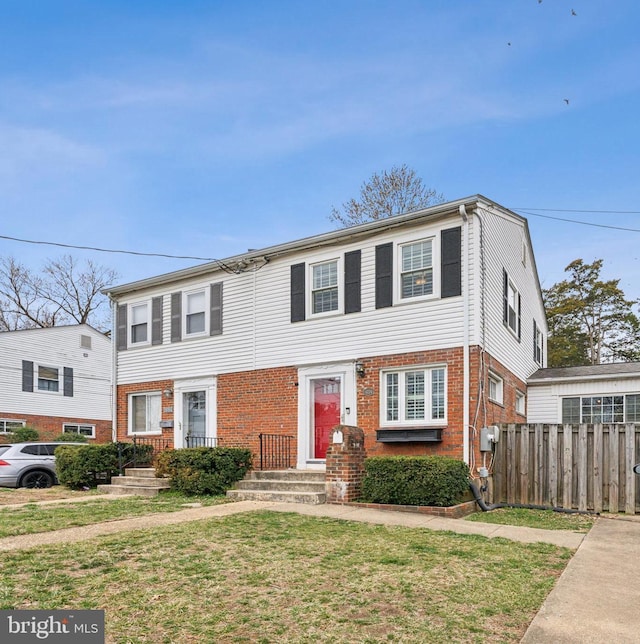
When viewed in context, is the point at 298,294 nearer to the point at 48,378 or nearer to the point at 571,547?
the point at 571,547

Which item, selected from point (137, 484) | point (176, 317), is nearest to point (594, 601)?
point (137, 484)

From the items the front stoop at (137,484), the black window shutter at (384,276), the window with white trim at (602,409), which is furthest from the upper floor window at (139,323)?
the window with white trim at (602,409)

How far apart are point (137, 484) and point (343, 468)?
5002 mm

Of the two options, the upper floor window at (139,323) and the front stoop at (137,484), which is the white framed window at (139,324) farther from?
the front stoop at (137,484)

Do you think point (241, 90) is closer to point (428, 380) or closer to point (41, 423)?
point (428, 380)

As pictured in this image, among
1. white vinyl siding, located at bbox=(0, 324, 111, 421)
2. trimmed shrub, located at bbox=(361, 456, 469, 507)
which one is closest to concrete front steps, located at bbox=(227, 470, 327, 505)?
trimmed shrub, located at bbox=(361, 456, 469, 507)

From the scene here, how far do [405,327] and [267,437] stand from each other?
13.4 ft

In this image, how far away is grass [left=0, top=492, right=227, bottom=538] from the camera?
8109mm

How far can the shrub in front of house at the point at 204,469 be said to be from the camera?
1177cm

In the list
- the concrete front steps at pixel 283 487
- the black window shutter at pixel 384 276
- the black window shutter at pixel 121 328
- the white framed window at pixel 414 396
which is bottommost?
the concrete front steps at pixel 283 487

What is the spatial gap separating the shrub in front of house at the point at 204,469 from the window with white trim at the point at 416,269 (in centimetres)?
472

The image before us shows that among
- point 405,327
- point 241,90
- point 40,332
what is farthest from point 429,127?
point 40,332

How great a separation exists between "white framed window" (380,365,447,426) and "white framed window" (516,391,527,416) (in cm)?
411

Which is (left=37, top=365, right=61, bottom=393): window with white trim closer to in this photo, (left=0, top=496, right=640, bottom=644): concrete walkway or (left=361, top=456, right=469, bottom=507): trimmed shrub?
(left=0, top=496, right=640, bottom=644): concrete walkway
